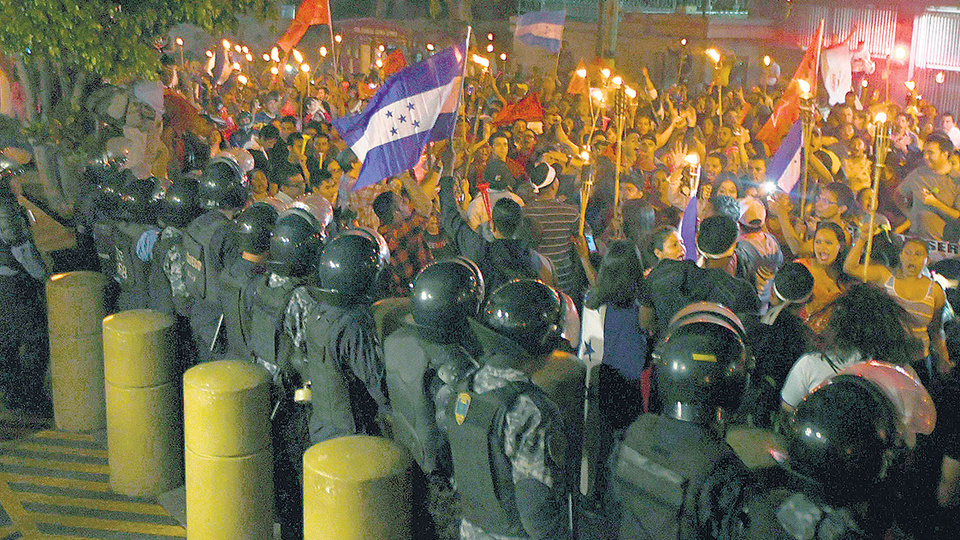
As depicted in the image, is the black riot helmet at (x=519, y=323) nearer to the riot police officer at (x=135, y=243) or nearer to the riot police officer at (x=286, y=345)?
the riot police officer at (x=286, y=345)

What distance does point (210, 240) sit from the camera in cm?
680

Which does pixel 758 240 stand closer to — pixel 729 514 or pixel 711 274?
pixel 711 274

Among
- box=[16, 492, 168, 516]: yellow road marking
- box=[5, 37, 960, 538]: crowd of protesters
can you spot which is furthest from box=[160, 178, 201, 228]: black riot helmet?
box=[16, 492, 168, 516]: yellow road marking

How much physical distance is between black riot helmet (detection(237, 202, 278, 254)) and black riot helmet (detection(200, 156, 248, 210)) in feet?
4.18

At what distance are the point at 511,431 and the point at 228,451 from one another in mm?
2046

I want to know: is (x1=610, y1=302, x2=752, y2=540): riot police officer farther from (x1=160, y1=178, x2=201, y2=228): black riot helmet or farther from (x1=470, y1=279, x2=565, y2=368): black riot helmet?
(x1=160, y1=178, x2=201, y2=228): black riot helmet

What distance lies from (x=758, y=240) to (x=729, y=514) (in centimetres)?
431

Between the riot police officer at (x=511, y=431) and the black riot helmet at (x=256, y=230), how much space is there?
2.66 m

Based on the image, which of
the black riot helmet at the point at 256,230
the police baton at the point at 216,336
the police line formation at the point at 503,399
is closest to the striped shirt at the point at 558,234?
the police line formation at the point at 503,399

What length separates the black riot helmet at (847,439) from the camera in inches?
111

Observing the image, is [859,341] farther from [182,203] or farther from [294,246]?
[182,203]

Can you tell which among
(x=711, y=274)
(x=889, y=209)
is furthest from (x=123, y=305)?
(x=889, y=209)

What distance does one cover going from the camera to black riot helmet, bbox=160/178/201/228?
24.2 feet

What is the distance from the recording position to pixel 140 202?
7.79 meters
